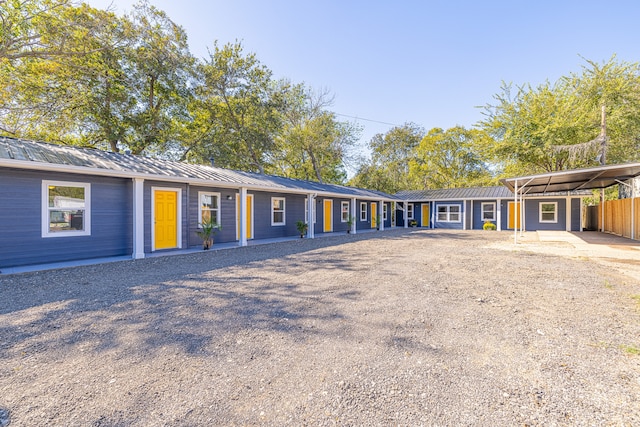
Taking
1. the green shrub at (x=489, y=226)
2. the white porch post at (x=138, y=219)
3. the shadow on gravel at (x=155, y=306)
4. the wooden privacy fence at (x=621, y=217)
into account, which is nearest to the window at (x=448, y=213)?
the green shrub at (x=489, y=226)

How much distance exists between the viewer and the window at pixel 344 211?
16.9m

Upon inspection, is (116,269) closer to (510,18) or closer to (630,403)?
(630,403)

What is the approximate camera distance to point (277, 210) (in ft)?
42.1

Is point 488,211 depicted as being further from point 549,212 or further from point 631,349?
point 631,349

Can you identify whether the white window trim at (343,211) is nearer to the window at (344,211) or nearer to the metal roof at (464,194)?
the window at (344,211)

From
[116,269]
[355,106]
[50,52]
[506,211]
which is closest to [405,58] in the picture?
[355,106]

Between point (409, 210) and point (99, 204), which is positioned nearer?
point (99, 204)

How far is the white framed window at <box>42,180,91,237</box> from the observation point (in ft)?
21.3

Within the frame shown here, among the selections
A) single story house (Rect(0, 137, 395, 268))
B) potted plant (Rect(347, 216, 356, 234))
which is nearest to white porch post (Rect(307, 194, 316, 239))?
single story house (Rect(0, 137, 395, 268))

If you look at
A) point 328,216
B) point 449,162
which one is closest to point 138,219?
point 328,216

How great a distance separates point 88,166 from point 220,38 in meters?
15.1

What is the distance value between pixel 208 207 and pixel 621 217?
59.1ft

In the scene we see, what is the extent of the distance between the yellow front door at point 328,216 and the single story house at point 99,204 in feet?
16.8

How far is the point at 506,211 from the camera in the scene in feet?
59.5
